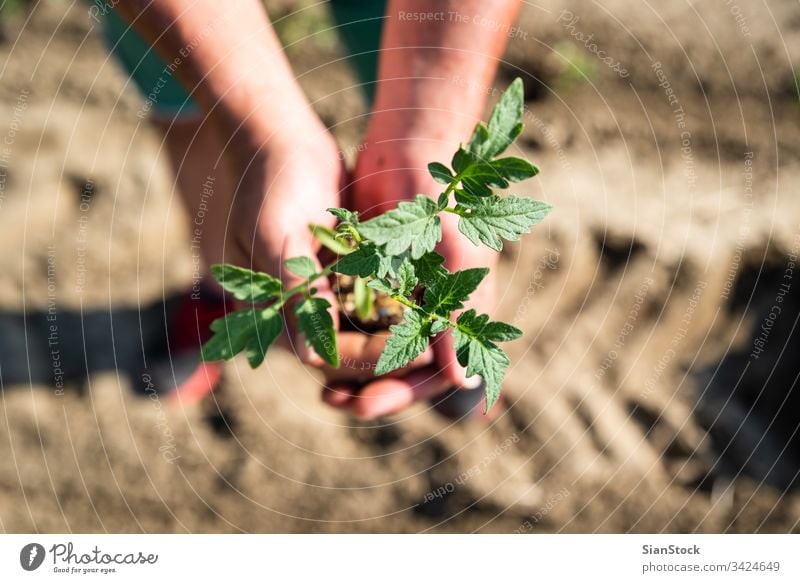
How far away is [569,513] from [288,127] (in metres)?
1.17

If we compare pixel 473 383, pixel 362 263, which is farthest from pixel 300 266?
pixel 473 383

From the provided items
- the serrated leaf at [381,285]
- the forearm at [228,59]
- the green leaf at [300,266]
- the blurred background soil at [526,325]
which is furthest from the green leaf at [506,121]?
the blurred background soil at [526,325]

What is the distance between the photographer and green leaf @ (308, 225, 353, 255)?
131 cm

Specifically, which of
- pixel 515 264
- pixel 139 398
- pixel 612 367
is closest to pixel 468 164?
pixel 515 264

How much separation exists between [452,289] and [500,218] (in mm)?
130

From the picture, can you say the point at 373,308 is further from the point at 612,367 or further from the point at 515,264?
the point at 612,367

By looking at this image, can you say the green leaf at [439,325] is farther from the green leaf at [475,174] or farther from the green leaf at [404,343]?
the green leaf at [475,174]

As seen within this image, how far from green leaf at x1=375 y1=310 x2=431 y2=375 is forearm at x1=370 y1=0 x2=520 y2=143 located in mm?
538

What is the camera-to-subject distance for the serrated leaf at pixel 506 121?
1.00 meters

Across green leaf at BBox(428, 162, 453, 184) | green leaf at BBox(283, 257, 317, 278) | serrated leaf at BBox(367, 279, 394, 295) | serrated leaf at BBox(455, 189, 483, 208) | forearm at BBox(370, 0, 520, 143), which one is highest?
forearm at BBox(370, 0, 520, 143)

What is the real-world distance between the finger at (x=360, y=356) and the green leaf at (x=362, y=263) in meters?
0.40
